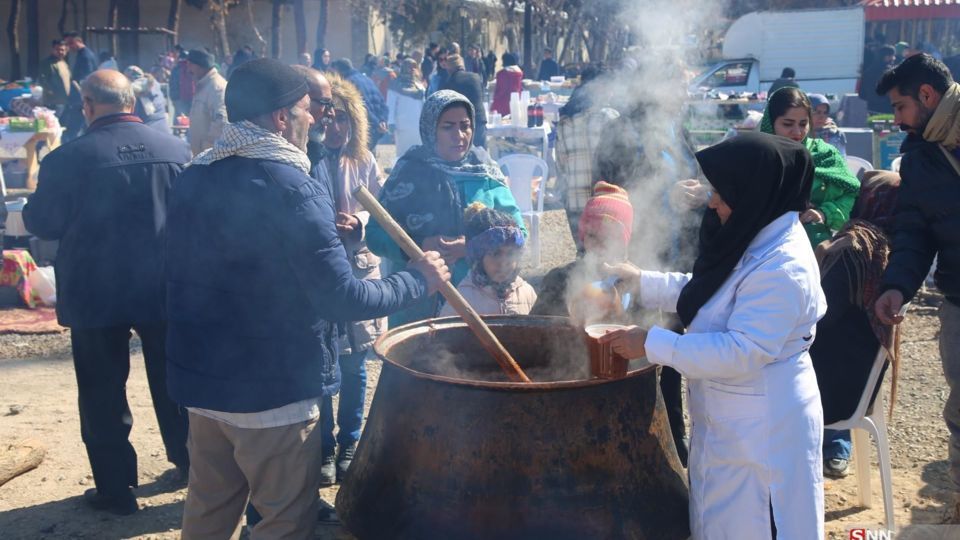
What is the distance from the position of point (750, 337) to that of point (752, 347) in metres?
0.03

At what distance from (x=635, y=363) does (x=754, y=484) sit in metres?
0.75

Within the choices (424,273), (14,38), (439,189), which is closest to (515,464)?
(424,273)

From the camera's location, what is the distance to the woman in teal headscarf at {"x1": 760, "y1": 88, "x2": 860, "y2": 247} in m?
4.14

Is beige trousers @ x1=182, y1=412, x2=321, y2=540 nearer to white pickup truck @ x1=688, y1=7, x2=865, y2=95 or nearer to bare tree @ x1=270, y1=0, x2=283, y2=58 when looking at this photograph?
white pickup truck @ x1=688, y1=7, x2=865, y2=95

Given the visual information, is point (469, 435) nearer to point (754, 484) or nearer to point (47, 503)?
point (754, 484)

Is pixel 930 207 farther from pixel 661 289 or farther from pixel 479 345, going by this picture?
pixel 479 345

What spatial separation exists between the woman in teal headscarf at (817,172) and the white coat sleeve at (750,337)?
196 cm

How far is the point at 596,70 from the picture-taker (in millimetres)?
7633

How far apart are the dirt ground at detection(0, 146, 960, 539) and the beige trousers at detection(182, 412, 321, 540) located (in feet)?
0.69

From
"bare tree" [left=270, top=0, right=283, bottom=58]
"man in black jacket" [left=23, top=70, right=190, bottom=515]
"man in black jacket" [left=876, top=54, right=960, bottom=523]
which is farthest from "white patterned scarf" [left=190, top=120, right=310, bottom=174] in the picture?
"bare tree" [left=270, top=0, right=283, bottom=58]

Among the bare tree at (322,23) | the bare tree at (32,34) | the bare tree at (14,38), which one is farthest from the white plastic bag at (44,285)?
the bare tree at (14,38)

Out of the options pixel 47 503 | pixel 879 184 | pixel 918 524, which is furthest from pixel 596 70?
pixel 47 503

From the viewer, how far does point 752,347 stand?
235cm

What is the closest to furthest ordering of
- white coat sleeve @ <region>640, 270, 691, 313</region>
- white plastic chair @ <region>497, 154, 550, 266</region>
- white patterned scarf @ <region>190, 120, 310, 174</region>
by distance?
white patterned scarf @ <region>190, 120, 310, 174</region>, white coat sleeve @ <region>640, 270, 691, 313</region>, white plastic chair @ <region>497, 154, 550, 266</region>
